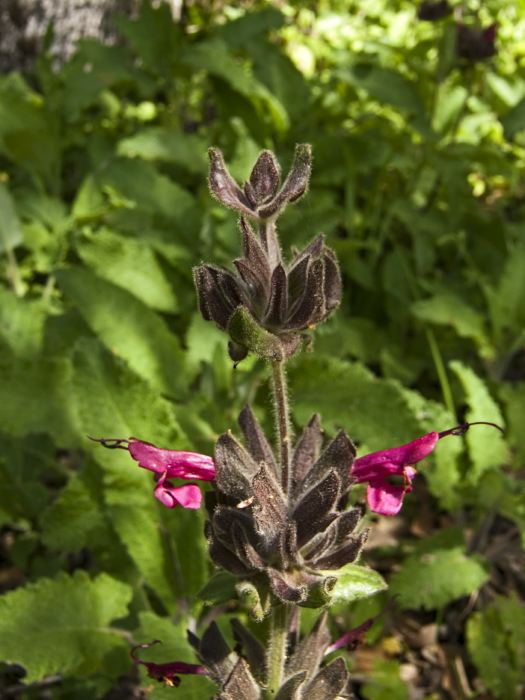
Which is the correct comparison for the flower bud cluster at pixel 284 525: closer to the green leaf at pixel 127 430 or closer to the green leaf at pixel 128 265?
the green leaf at pixel 127 430

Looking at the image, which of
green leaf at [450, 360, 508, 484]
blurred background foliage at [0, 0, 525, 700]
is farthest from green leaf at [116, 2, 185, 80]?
green leaf at [450, 360, 508, 484]

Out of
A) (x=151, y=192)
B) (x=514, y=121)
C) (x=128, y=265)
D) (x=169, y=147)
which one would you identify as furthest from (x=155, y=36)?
(x=514, y=121)

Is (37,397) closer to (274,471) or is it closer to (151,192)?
(274,471)

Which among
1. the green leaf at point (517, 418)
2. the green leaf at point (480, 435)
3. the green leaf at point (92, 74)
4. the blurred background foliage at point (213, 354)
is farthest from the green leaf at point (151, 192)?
the green leaf at point (517, 418)

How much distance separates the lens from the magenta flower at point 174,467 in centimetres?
113

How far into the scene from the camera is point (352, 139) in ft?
10.7

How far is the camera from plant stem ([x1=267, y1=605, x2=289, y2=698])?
1284mm

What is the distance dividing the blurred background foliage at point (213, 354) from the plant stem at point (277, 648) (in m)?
0.23

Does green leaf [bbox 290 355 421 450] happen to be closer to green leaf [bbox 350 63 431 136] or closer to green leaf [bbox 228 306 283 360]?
green leaf [bbox 228 306 283 360]

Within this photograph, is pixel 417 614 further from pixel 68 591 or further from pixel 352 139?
pixel 352 139

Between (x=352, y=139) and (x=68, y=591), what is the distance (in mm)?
2174

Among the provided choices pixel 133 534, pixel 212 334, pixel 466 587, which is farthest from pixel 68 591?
pixel 466 587

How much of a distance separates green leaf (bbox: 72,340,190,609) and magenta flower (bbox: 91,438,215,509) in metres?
0.50

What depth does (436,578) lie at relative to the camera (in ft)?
6.89
